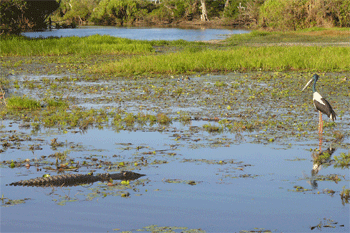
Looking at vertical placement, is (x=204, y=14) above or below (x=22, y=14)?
above

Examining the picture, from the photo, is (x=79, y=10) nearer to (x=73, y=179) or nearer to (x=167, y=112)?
(x=167, y=112)

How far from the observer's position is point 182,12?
274 ft

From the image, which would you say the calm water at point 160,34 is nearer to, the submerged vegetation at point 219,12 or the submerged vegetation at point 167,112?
the submerged vegetation at point 219,12

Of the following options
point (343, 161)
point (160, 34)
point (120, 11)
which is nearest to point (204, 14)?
point (120, 11)

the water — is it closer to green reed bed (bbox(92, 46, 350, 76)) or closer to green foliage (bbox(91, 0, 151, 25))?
green reed bed (bbox(92, 46, 350, 76))

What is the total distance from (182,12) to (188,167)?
257 feet

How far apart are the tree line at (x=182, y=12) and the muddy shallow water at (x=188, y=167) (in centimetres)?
2589

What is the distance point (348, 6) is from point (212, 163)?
4651cm

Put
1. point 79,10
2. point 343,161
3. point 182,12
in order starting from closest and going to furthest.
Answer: point 343,161, point 182,12, point 79,10

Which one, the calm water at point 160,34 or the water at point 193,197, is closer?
the water at point 193,197

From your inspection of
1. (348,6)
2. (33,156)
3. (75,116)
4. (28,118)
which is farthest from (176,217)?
(348,6)

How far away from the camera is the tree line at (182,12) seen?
3791 centimetres

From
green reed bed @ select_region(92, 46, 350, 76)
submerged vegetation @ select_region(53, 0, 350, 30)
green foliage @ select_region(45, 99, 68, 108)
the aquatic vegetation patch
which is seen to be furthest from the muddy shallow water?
submerged vegetation @ select_region(53, 0, 350, 30)

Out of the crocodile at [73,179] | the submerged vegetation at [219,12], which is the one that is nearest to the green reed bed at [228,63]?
the crocodile at [73,179]
